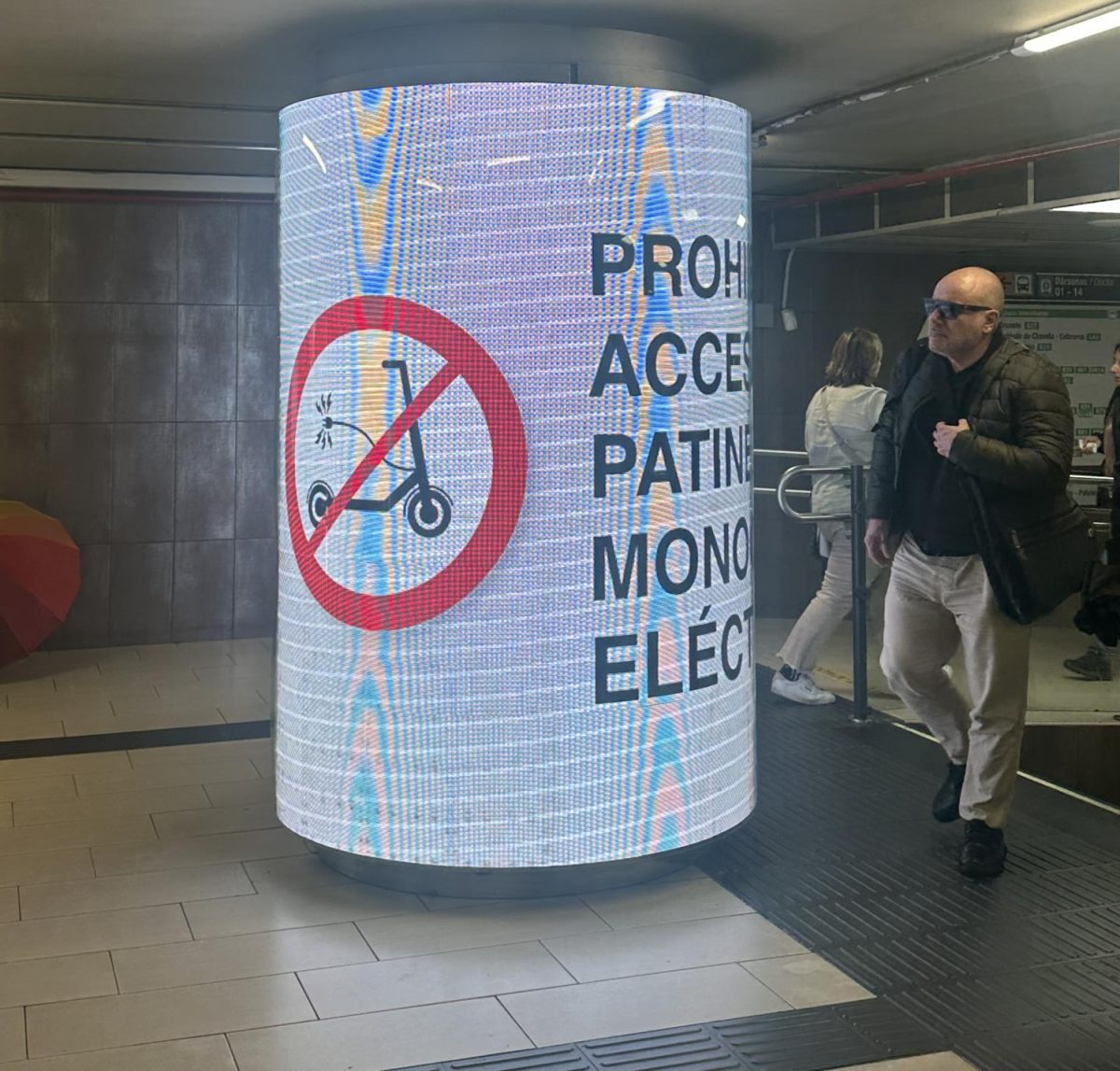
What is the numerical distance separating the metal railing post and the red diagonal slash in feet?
8.92

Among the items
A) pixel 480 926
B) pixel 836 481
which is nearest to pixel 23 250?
pixel 836 481

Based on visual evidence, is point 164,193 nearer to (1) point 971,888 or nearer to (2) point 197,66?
(2) point 197,66

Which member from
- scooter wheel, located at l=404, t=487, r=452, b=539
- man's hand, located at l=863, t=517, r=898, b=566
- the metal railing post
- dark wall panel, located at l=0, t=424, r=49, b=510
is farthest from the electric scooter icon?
dark wall panel, located at l=0, t=424, r=49, b=510

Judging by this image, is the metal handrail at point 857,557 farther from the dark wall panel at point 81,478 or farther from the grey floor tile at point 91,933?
the dark wall panel at point 81,478

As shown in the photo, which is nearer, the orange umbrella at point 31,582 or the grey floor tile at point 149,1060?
the grey floor tile at point 149,1060

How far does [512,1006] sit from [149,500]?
5301 mm

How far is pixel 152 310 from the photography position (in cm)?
776

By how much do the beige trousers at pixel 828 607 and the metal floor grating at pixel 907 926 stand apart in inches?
30.0

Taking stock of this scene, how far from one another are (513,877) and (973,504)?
1.62m

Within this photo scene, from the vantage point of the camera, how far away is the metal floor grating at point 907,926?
2.93 metres

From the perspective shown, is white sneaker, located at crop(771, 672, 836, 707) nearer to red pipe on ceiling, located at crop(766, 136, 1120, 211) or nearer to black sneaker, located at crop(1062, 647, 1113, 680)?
black sneaker, located at crop(1062, 647, 1113, 680)

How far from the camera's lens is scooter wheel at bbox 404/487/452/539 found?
3625 millimetres

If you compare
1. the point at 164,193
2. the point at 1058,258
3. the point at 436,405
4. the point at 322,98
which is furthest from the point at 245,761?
the point at 1058,258

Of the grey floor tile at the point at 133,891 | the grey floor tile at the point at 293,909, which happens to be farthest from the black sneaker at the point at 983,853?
the grey floor tile at the point at 133,891
